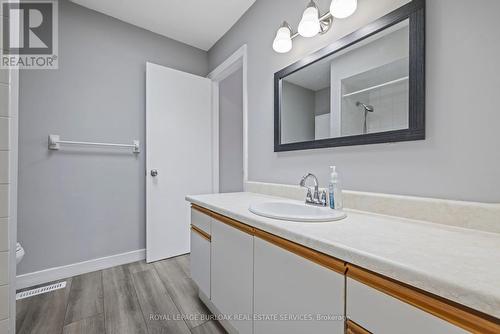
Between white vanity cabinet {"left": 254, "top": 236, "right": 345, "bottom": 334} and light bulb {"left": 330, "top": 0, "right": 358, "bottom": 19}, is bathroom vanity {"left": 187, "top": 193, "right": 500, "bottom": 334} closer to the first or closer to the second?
white vanity cabinet {"left": 254, "top": 236, "right": 345, "bottom": 334}

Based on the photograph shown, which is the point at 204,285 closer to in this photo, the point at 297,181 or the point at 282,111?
the point at 297,181

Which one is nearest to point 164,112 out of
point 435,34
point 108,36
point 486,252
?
point 108,36

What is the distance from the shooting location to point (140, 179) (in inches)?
88.5

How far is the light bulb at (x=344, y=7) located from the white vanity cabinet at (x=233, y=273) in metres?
1.16

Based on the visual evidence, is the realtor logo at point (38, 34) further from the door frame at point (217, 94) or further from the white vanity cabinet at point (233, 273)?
the white vanity cabinet at point (233, 273)

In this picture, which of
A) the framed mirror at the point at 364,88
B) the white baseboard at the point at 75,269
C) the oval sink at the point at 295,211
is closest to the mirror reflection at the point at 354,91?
the framed mirror at the point at 364,88

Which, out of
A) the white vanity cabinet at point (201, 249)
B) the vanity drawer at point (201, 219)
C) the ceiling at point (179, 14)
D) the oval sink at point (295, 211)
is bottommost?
the white vanity cabinet at point (201, 249)

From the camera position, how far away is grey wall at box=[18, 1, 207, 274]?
5.78ft

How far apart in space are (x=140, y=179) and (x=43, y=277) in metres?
1.07

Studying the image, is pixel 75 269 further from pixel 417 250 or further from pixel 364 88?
pixel 364 88

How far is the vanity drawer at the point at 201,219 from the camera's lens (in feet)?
4.35

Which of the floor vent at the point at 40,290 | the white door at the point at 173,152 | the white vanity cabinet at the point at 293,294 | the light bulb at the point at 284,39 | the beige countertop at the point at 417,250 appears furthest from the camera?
the white door at the point at 173,152

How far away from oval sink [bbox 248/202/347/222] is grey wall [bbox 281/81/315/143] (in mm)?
456

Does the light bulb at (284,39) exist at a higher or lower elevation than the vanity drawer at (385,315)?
higher
